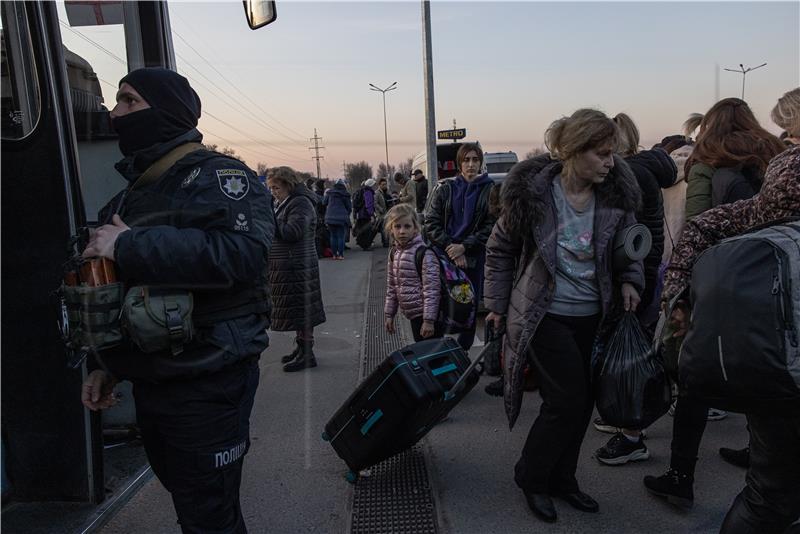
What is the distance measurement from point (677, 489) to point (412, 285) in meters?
1.98

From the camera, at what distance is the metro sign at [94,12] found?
299cm

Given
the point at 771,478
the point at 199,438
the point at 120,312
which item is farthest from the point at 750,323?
the point at 120,312

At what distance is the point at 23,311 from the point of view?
8.84ft

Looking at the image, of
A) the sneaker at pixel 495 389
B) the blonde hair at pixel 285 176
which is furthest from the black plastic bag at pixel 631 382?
the blonde hair at pixel 285 176

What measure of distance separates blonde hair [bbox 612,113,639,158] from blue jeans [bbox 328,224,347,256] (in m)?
9.07

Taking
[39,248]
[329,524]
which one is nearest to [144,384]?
[39,248]

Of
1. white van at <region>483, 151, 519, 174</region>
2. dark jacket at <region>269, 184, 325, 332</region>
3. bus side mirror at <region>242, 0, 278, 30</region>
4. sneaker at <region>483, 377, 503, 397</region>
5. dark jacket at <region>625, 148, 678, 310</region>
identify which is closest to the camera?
bus side mirror at <region>242, 0, 278, 30</region>

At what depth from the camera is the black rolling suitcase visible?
2736 millimetres

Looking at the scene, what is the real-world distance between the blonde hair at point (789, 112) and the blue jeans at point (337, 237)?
411 inches

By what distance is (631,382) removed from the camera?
8.44 ft

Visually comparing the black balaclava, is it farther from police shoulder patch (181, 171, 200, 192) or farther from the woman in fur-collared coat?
the woman in fur-collared coat

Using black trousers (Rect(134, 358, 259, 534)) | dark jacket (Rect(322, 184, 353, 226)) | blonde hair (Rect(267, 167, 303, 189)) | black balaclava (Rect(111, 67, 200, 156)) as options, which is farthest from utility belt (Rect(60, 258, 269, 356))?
dark jacket (Rect(322, 184, 353, 226))

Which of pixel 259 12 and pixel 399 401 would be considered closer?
pixel 399 401

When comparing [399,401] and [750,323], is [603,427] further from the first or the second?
[750,323]
